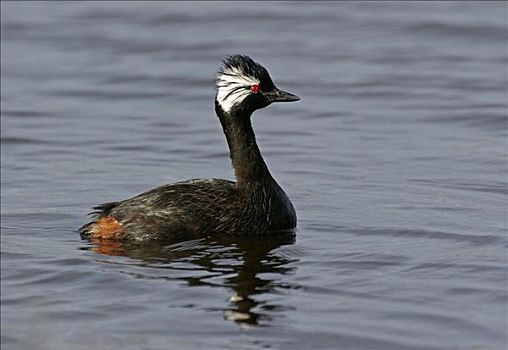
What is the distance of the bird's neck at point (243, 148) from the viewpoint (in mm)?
11461

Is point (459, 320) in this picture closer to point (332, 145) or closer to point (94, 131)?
point (332, 145)

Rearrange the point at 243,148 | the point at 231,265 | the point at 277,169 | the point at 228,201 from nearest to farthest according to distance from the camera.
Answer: the point at 231,265, the point at 228,201, the point at 243,148, the point at 277,169

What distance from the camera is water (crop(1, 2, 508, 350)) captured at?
28.7 feet

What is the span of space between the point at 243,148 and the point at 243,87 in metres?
0.56

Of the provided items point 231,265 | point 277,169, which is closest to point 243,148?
point 231,265

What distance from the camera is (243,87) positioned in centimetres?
1127

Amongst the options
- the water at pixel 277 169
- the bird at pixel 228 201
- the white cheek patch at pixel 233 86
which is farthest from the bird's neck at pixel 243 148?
the water at pixel 277 169

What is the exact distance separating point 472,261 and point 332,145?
15.0 feet

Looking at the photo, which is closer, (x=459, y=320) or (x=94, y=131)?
(x=459, y=320)

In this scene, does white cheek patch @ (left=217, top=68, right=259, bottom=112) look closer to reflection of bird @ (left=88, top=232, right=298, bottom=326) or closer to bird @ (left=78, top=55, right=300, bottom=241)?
bird @ (left=78, top=55, right=300, bottom=241)

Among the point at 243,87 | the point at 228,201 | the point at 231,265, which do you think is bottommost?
the point at 231,265

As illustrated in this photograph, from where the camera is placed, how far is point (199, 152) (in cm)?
A: 1445

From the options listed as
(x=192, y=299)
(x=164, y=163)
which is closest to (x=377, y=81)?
(x=164, y=163)

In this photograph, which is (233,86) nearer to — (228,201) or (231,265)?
(228,201)
